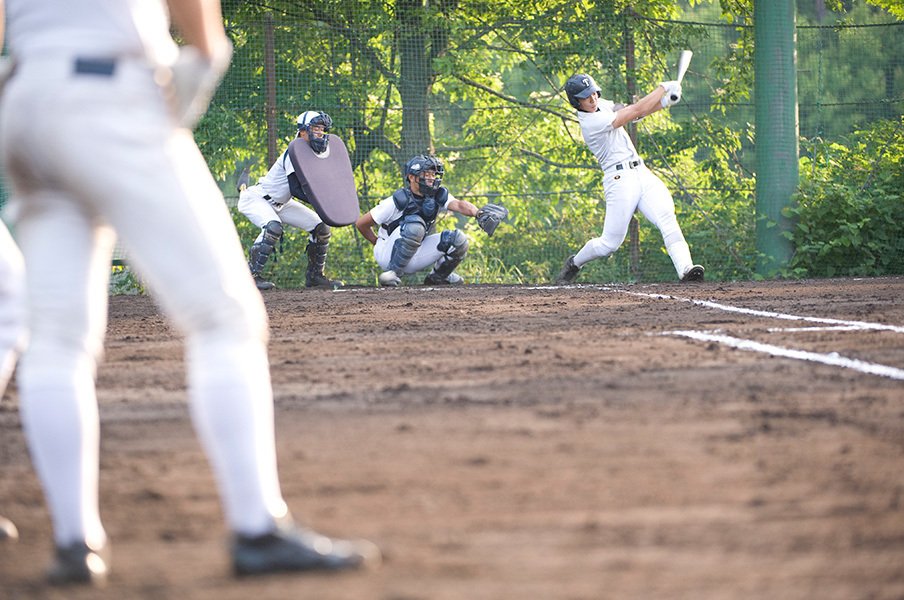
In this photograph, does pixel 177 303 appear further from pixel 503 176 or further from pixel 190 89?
pixel 503 176

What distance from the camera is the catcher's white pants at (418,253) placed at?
14828mm

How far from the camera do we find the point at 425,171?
46.8 feet

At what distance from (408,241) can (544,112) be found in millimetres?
3563

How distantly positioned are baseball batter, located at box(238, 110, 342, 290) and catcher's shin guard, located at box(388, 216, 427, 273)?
3.01 ft

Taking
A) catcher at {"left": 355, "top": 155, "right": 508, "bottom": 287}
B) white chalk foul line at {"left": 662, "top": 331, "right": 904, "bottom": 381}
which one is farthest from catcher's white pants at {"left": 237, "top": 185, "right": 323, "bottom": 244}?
white chalk foul line at {"left": 662, "top": 331, "right": 904, "bottom": 381}

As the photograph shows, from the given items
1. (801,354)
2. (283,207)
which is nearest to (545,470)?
(801,354)

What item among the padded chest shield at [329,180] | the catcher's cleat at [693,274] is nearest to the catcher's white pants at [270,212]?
the padded chest shield at [329,180]

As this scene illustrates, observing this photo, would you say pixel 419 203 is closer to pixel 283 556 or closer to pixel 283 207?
pixel 283 207

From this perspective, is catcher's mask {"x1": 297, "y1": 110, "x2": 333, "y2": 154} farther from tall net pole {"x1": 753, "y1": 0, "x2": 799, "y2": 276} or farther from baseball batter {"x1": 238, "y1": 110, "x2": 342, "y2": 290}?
tall net pole {"x1": 753, "y1": 0, "x2": 799, "y2": 276}

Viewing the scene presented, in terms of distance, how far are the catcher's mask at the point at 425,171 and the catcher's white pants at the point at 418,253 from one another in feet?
1.88

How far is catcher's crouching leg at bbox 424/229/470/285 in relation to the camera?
14.7 m

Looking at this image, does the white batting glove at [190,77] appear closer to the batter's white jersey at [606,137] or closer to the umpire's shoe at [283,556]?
the umpire's shoe at [283,556]

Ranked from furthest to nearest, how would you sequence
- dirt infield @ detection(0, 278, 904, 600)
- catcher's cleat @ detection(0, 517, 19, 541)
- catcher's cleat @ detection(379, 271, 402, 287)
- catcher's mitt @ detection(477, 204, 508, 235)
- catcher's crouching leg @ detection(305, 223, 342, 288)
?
catcher's crouching leg @ detection(305, 223, 342, 288) < catcher's cleat @ detection(379, 271, 402, 287) < catcher's mitt @ detection(477, 204, 508, 235) < catcher's cleat @ detection(0, 517, 19, 541) < dirt infield @ detection(0, 278, 904, 600)

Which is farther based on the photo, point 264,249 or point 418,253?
point 418,253
